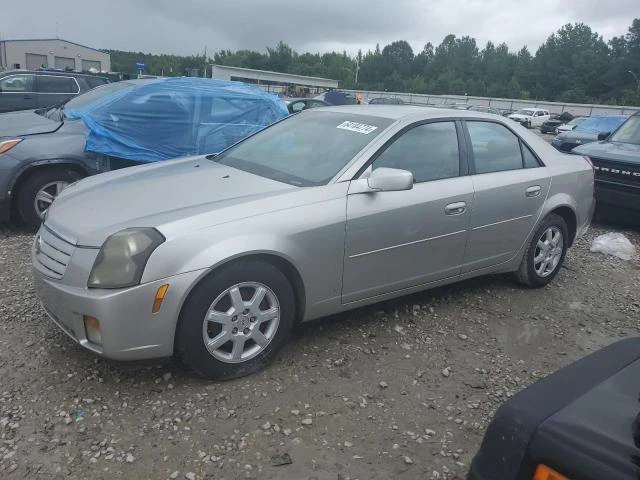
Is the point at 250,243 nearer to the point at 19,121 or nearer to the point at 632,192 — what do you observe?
the point at 19,121

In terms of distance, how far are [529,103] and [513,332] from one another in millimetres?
57067

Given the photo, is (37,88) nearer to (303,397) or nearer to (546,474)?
(303,397)

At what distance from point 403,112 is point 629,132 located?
18.0 ft

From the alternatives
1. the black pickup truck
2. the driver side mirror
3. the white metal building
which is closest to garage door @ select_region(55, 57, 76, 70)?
the white metal building

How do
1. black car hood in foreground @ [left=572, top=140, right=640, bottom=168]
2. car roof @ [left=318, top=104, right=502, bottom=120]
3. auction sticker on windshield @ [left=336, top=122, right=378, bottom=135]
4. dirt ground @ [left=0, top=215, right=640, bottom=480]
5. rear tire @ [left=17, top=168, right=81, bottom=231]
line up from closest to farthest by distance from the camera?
dirt ground @ [left=0, top=215, right=640, bottom=480], auction sticker on windshield @ [left=336, top=122, right=378, bottom=135], car roof @ [left=318, top=104, right=502, bottom=120], rear tire @ [left=17, top=168, right=81, bottom=231], black car hood in foreground @ [left=572, top=140, right=640, bottom=168]

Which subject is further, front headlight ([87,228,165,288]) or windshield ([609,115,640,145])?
windshield ([609,115,640,145])

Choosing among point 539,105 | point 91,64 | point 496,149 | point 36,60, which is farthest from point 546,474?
point 91,64

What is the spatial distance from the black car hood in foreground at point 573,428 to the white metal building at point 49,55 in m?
53.9

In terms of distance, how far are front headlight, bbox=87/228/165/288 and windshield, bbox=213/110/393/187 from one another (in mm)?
1014

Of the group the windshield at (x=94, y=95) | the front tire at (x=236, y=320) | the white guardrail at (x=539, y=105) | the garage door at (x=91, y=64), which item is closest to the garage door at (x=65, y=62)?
the garage door at (x=91, y=64)

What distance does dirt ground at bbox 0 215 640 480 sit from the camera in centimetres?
239

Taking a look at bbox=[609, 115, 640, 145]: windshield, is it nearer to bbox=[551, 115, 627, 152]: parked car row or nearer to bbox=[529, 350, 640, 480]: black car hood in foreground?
bbox=[551, 115, 627, 152]: parked car row

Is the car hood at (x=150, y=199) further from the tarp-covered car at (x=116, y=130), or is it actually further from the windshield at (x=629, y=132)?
the windshield at (x=629, y=132)

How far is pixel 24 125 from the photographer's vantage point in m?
5.67
